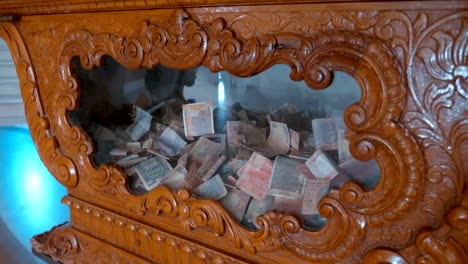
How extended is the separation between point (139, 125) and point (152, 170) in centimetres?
17

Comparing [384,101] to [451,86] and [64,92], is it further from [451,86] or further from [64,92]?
[64,92]

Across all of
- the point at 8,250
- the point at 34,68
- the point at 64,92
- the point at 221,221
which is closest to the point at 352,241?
the point at 221,221

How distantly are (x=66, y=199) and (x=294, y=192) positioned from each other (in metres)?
0.66

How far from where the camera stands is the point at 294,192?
2.46ft

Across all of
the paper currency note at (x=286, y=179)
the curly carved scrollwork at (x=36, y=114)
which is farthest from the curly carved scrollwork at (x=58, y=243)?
the paper currency note at (x=286, y=179)

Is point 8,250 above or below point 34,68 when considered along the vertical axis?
below

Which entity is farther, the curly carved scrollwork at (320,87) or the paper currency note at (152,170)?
the paper currency note at (152,170)

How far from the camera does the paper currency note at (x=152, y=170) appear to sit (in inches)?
36.3

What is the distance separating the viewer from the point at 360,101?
0.59 m

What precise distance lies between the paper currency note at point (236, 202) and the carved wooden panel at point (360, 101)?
2 centimetres

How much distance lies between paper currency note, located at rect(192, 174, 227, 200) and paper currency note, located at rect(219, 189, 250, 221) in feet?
0.05

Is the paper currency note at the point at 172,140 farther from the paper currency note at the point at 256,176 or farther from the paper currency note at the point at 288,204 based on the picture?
the paper currency note at the point at 288,204

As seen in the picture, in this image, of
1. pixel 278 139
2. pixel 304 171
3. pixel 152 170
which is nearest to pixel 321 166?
pixel 304 171

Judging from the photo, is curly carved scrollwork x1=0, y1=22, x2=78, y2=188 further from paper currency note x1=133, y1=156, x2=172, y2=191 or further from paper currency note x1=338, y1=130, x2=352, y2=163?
paper currency note x1=338, y1=130, x2=352, y2=163
